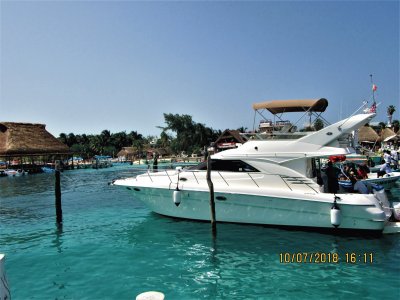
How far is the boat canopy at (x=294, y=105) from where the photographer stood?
36.8ft

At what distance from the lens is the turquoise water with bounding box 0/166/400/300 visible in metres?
6.76

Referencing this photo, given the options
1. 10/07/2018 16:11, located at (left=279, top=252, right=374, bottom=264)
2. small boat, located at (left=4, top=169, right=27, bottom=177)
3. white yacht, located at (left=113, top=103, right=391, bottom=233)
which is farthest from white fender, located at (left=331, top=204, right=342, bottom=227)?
small boat, located at (left=4, top=169, right=27, bottom=177)

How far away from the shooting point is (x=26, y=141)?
48031 millimetres

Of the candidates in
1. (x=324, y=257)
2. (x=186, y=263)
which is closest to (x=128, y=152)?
(x=186, y=263)

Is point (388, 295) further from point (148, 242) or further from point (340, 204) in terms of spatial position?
point (148, 242)

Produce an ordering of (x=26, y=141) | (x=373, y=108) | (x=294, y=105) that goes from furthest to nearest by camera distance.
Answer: (x=26, y=141)
(x=294, y=105)
(x=373, y=108)

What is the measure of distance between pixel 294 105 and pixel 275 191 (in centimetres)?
343

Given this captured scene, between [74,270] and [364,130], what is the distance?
5633 centimetres

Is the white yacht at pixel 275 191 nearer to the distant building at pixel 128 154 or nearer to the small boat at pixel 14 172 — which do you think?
the small boat at pixel 14 172

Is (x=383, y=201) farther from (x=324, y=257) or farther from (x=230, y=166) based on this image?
(x=230, y=166)

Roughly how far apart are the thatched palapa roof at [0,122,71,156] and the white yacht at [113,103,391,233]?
1635 inches

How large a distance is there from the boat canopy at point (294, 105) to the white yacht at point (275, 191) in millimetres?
973

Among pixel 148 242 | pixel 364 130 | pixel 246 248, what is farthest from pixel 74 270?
pixel 364 130

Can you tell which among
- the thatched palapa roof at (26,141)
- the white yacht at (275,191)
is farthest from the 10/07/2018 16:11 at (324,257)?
the thatched palapa roof at (26,141)
